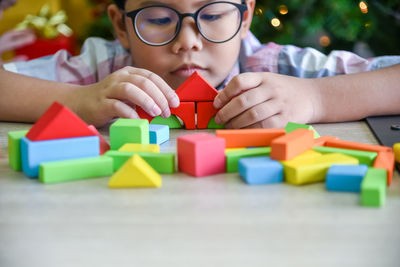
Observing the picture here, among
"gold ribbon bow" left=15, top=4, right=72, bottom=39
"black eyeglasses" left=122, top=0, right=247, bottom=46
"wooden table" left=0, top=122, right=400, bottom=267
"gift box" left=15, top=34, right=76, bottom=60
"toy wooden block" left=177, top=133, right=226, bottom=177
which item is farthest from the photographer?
"gold ribbon bow" left=15, top=4, right=72, bottom=39

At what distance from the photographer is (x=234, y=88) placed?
89 cm

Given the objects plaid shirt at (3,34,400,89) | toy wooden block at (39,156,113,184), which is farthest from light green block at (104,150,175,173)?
plaid shirt at (3,34,400,89)

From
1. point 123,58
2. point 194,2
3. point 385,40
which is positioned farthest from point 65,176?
point 385,40

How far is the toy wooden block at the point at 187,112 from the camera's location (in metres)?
0.90

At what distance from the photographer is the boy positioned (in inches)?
35.3

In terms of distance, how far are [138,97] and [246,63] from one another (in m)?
0.58

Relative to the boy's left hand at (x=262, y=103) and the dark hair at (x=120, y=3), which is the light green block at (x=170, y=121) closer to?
the boy's left hand at (x=262, y=103)

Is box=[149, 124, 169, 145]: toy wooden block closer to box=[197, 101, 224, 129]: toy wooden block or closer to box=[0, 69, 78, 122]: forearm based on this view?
box=[197, 101, 224, 129]: toy wooden block

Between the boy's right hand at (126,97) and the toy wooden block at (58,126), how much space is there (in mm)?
232

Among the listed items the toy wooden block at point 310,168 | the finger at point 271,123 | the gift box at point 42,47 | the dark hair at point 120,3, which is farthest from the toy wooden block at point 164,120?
the gift box at point 42,47

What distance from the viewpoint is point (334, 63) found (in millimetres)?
1255

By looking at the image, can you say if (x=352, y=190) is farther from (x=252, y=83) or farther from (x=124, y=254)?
(x=252, y=83)

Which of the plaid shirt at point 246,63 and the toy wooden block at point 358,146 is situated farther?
the plaid shirt at point 246,63

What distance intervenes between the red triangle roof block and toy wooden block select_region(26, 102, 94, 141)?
283 millimetres
